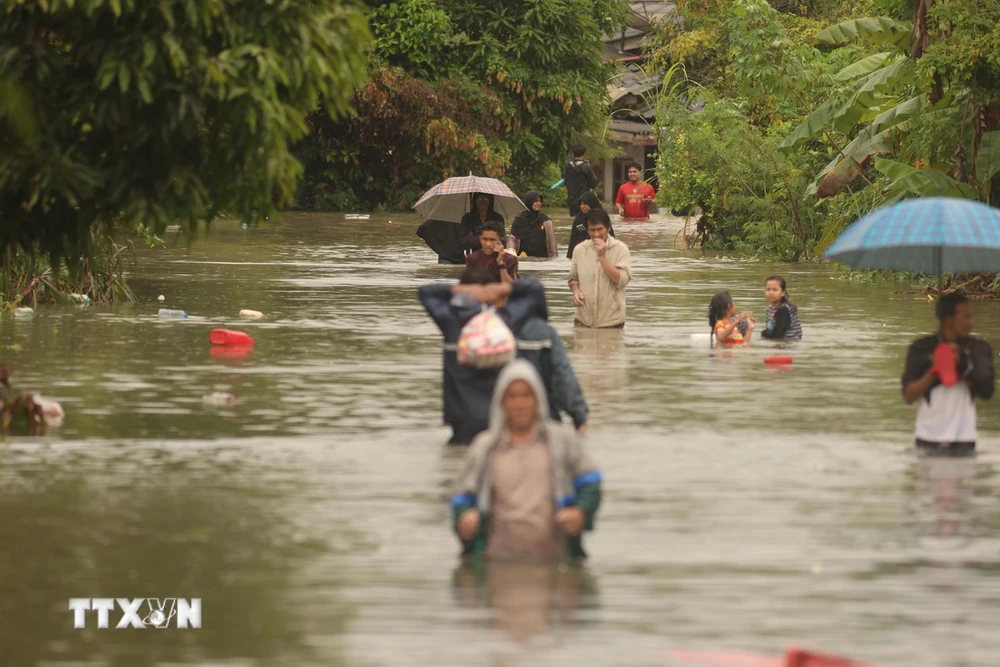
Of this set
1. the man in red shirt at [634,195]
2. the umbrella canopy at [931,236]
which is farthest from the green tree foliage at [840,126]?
the umbrella canopy at [931,236]

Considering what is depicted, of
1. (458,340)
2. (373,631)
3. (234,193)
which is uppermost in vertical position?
(234,193)

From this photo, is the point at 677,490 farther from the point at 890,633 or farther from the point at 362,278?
the point at 362,278

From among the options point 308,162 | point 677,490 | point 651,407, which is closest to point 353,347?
point 651,407

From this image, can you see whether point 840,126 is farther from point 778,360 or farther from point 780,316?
point 778,360

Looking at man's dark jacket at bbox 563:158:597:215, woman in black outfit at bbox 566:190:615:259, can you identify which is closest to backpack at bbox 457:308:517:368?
woman in black outfit at bbox 566:190:615:259

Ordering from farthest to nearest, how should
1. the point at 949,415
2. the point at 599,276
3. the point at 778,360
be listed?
the point at 599,276 → the point at 778,360 → the point at 949,415

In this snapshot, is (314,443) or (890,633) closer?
(890,633)

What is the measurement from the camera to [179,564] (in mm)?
8461

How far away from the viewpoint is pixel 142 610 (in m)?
7.68

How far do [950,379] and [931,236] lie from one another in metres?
0.87

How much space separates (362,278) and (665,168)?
9.29 meters

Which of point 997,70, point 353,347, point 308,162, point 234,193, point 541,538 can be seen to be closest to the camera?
point 541,538

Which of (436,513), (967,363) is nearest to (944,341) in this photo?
(967,363)

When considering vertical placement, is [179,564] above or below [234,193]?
below
